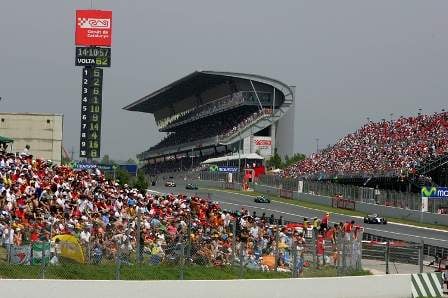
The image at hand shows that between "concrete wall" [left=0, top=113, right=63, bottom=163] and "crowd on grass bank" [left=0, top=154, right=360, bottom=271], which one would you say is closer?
"crowd on grass bank" [left=0, top=154, right=360, bottom=271]

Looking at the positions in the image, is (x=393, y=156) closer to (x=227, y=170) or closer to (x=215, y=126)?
(x=227, y=170)

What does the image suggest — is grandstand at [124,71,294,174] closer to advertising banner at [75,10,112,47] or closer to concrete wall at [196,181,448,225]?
concrete wall at [196,181,448,225]

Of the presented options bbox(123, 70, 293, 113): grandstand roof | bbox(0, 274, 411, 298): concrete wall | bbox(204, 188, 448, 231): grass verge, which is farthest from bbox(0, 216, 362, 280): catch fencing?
bbox(123, 70, 293, 113): grandstand roof

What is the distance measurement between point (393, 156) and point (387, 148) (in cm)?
264

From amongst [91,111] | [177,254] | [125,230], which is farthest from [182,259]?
[91,111]

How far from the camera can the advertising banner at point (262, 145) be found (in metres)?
115

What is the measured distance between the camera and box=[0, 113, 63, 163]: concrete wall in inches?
2239

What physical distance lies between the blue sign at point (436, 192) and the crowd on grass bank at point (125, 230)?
3074cm

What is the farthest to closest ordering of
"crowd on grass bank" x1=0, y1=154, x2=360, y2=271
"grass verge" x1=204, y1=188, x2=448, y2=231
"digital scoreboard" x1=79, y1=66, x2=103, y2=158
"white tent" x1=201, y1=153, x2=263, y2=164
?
"white tent" x1=201, y1=153, x2=263, y2=164 < "grass verge" x1=204, y1=188, x2=448, y2=231 < "digital scoreboard" x1=79, y1=66, x2=103, y2=158 < "crowd on grass bank" x1=0, y1=154, x2=360, y2=271

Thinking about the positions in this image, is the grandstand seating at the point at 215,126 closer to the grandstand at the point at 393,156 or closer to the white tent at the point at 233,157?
the white tent at the point at 233,157

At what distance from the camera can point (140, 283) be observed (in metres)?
16.7

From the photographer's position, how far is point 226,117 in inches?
4934

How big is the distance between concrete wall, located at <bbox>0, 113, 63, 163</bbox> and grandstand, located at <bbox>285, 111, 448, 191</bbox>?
2510cm

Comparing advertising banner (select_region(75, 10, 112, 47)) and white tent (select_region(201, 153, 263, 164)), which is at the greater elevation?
advertising banner (select_region(75, 10, 112, 47))
